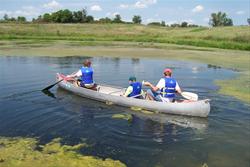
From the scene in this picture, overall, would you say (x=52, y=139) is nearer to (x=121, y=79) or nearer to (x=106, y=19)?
(x=121, y=79)

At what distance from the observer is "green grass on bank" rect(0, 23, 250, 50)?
51.8 meters

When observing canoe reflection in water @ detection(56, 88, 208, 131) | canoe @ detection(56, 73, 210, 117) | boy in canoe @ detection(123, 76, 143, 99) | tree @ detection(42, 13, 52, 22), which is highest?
tree @ detection(42, 13, 52, 22)

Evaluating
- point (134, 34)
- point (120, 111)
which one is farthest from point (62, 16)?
point (120, 111)

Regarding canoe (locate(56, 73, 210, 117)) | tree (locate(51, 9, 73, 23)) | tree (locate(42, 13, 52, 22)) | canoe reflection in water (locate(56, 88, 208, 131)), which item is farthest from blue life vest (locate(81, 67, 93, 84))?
tree (locate(42, 13, 52, 22))

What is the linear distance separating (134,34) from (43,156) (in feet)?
206

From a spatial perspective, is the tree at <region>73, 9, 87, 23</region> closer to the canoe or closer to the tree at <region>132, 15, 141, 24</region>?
the tree at <region>132, 15, 141, 24</region>

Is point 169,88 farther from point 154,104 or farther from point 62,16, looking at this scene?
point 62,16

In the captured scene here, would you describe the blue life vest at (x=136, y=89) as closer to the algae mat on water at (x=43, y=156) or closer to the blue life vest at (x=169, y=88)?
the blue life vest at (x=169, y=88)

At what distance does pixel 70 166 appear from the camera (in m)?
9.70

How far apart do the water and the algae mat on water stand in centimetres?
38

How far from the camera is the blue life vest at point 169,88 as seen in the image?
14789mm

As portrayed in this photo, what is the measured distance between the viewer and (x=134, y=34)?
2825 inches

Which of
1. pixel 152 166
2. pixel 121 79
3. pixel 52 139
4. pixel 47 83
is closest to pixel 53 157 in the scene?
pixel 52 139

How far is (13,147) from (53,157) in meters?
1.49
